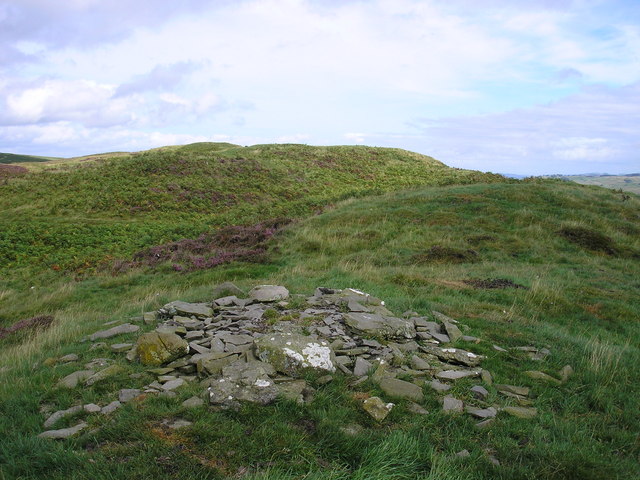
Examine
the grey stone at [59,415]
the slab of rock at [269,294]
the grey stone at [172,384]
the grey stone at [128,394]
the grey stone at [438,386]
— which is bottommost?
the grey stone at [59,415]

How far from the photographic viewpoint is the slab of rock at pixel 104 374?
583cm

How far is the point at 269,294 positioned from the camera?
9820mm

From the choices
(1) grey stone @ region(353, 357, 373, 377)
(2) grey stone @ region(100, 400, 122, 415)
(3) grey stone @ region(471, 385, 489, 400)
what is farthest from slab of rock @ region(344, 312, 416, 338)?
(2) grey stone @ region(100, 400, 122, 415)

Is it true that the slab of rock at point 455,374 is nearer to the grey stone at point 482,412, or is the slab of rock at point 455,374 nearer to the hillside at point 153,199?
the grey stone at point 482,412

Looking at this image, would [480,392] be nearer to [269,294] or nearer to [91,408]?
[91,408]

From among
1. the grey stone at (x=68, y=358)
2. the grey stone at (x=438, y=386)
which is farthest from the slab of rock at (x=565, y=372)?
the grey stone at (x=68, y=358)

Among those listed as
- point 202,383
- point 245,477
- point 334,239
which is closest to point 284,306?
point 202,383

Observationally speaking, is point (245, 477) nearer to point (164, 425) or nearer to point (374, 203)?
point (164, 425)

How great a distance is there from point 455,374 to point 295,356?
2505 millimetres

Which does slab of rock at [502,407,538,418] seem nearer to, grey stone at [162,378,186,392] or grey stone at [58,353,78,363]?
grey stone at [162,378,186,392]

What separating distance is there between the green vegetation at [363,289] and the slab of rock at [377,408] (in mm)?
117

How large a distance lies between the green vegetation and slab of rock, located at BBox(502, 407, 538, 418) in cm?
11

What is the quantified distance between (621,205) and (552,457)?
2793cm

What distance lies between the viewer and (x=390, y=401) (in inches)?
216
